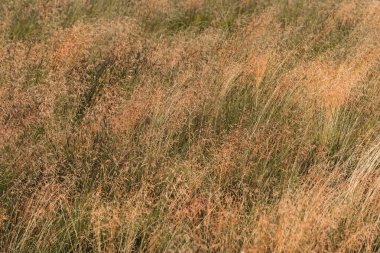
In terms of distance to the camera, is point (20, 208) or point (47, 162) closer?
point (20, 208)

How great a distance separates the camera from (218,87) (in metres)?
3.36

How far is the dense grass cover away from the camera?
6.86 ft

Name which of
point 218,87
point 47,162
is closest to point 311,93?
point 218,87

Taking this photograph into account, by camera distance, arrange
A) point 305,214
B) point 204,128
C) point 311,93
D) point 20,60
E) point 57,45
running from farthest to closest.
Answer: point 57,45, point 20,60, point 311,93, point 204,128, point 305,214

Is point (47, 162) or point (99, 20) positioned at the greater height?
point (99, 20)

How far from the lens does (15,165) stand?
2529mm

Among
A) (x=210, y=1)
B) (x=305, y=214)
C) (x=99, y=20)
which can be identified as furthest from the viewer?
(x=210, y=1)

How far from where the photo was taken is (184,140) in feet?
9.58

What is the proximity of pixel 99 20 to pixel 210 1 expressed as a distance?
1.81 m

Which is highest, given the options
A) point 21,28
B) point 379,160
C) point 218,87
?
point 21,28

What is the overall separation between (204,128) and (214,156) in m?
0.46

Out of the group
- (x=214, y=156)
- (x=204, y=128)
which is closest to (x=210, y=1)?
(x=204, y=128)

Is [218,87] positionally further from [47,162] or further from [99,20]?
[99,20]

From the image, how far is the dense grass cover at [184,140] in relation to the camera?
2.09m
